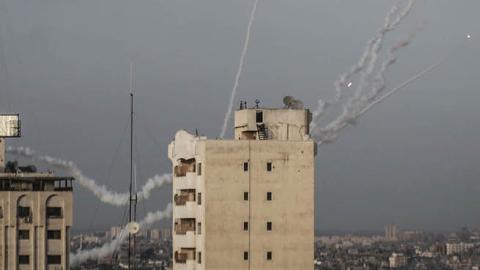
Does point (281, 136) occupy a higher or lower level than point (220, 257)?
higher

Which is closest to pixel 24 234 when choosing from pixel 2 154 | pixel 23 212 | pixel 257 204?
pixel 23 212

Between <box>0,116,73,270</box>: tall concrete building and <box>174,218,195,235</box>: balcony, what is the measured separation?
47.8 feet

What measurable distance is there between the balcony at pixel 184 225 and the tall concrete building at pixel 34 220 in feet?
47.8

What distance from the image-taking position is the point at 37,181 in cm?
11756

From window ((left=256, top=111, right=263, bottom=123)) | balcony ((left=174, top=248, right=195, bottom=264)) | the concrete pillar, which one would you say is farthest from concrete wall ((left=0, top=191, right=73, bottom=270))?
window ((left=256, top=111, right=263, bottom=123))

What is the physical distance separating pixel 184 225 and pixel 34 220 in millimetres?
16235

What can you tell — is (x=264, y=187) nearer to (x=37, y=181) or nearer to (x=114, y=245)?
(x=37, y=181)

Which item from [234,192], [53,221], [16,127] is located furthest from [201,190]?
[16,127]

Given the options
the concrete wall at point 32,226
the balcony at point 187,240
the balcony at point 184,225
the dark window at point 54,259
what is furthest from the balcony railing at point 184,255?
the dark window at point 54,259

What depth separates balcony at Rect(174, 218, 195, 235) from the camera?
104 meters

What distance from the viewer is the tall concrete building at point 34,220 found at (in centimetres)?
11675

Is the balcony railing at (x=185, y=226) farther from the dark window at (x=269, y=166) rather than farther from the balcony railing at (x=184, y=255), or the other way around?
the dark window at (x=269, y=166)

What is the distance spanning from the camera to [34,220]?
384 ft

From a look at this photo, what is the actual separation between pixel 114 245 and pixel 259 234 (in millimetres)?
39932
